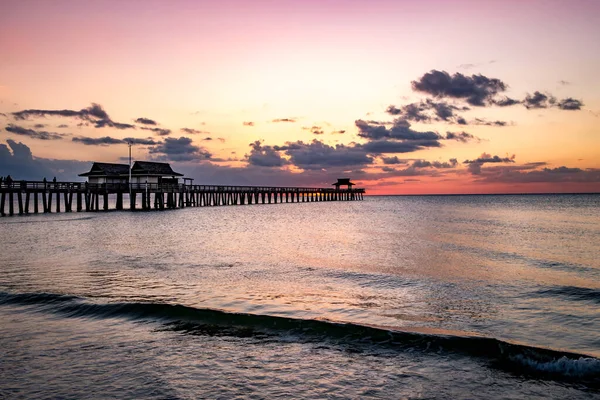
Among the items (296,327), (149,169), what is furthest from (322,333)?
(149,169)

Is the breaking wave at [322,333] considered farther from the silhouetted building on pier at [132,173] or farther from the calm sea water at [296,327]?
the silhouetted building on pier at [132,173]

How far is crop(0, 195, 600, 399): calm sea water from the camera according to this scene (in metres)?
5.89

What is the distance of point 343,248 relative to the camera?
2281cm

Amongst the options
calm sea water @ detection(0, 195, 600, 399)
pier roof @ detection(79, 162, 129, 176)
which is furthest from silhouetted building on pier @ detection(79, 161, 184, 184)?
calm sea water @ detection(0, 195, 600, 399)

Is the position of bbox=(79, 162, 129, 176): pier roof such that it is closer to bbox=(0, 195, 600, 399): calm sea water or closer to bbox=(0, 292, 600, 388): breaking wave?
bbox=(0, 195, 600, 399): calm sea water

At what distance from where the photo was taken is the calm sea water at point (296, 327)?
232 inches

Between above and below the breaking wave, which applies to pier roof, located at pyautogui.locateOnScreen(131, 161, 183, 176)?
above

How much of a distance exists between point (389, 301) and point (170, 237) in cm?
1880

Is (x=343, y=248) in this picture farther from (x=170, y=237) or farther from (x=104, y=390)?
(x=104, y=390)

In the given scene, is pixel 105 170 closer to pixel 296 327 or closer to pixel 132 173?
pixel 132 173

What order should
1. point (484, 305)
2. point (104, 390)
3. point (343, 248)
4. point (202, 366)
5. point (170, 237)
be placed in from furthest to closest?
point (170, 237), point (343, 248), point (484, 305), point (202, 366), point (104, 390)

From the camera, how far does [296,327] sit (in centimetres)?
845

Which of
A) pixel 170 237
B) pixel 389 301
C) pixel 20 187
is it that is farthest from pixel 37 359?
pixel 20 187

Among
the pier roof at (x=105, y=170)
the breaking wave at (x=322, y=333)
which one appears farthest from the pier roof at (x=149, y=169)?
the breaking wave at (x=322, y=333)
